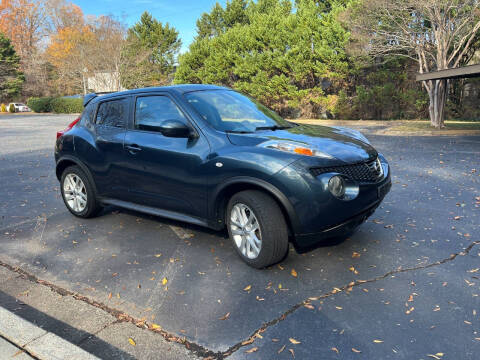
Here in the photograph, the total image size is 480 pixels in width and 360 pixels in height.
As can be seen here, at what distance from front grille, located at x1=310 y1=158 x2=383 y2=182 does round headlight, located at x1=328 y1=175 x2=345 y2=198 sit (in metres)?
0.07

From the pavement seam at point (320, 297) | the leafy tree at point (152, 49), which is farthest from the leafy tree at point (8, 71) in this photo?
the pavement seam at point (320, 297)

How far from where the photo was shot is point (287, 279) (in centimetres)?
359

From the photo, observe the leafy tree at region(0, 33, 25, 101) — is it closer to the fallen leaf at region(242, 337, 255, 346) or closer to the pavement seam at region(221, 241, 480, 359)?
the pavement seam at region(221, 241, 480, 359)

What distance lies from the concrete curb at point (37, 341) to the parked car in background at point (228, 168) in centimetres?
173

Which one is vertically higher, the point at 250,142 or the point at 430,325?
the point at 250,142

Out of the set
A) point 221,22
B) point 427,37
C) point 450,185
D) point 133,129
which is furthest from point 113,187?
point 221,22

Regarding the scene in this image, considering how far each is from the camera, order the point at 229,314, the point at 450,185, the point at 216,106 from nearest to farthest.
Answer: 1. the point at 229,314
2. the point at 216,106
3. the point at 450,185

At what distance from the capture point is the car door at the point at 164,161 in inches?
158

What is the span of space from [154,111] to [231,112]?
872 millimetres

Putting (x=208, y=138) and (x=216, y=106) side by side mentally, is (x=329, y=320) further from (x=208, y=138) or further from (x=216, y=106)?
(x=216, y=106)

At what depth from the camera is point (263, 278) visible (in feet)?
11.9

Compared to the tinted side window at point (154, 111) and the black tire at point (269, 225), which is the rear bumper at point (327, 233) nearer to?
the black tire at point (269, 225)

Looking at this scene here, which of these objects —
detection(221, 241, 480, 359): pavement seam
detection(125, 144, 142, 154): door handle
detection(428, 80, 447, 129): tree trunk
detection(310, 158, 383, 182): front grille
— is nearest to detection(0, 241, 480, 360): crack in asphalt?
detection(221, 241, 480, 359): pavement seam

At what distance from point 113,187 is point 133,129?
0.77 m
